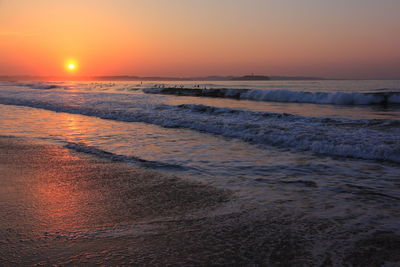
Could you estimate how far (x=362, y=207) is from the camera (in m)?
3.83

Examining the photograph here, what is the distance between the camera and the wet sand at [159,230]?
8.66 ft

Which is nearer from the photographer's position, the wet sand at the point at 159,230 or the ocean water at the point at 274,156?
the wet sand at the point at 159,230

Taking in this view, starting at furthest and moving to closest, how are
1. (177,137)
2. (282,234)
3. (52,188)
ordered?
(177,137), (52,188), (282,234)

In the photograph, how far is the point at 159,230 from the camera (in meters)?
3.18

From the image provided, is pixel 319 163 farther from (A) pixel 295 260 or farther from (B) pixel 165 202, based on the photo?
(A) pixel 295 260

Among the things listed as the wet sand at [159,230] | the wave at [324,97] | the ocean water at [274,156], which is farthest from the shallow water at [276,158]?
the wave at [324,97]

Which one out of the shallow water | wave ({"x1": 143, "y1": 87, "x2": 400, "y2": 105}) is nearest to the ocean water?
the shallow water

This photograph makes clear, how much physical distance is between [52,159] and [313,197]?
4717 mm

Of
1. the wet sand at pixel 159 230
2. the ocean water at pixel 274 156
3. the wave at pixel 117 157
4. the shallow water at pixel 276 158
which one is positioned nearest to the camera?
the wet sand at pixel 159 230

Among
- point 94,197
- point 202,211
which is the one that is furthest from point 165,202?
point 94,197

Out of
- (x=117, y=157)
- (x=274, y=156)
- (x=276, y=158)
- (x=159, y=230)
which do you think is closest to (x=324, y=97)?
(x=274, y=156)

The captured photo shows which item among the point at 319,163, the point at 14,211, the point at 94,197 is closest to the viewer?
the point at 14,211

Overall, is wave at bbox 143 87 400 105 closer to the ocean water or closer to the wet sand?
the ocean water

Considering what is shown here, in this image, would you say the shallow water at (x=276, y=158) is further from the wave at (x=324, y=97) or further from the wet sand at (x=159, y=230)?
the wave at (x=324, y=97)
